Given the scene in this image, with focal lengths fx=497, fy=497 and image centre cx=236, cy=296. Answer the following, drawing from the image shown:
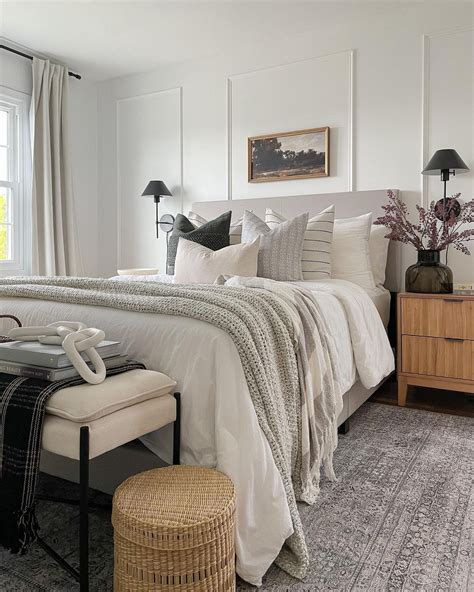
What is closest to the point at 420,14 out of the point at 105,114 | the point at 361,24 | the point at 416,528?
the point at 361,24

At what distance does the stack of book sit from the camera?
131cm

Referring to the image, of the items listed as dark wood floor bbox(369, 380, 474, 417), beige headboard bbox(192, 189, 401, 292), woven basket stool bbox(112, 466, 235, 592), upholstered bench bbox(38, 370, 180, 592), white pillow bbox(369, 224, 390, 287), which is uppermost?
beige headboard bbox(192, 189, 401, 292)

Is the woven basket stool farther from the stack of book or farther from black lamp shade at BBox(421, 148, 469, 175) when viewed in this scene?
black lamp shade at BBox(421, 148, 469, 175)

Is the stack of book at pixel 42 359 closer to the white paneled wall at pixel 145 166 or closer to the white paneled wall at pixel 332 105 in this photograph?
the white paneled wall at pixel 332 105

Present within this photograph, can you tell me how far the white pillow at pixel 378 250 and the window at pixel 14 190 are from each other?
2820 mm

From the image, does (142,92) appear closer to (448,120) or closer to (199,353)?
(448,120)

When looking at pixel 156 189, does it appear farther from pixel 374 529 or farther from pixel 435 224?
pixel 374 529

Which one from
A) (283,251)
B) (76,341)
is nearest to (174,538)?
(76,341)

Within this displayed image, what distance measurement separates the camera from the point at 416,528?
1.61m

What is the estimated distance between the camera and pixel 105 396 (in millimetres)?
1234

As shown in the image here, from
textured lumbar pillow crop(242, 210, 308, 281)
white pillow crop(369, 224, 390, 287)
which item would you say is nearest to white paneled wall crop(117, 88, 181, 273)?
textured lumbar pillow crop(242, 210, 308, 281)

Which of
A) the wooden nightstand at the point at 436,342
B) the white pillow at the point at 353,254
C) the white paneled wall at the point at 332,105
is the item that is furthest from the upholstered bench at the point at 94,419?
the white paneled wall at the point at 332,105

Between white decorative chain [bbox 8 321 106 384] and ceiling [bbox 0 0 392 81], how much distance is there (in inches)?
109

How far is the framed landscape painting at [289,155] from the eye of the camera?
3707 mm
